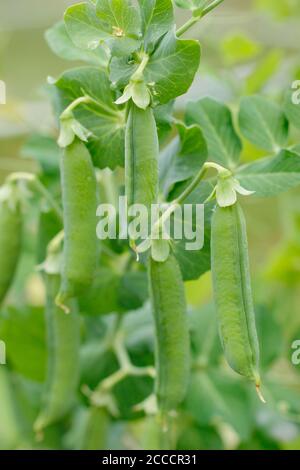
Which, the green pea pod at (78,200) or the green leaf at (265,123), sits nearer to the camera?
the green pea pod at (78,200)

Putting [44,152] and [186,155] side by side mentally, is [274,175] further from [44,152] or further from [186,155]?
[44,152]

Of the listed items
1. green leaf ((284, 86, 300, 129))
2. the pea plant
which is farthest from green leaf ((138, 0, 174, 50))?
green leaf ((284, 86, 300, 129))

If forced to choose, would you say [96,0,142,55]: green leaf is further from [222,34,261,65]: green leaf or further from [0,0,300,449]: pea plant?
[222,34,261,65]: green leaf

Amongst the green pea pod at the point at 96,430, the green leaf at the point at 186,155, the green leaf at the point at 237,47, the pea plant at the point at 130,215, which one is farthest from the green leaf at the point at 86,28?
the green leaf at the point at 237,47

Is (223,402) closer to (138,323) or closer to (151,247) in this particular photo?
(138,323)

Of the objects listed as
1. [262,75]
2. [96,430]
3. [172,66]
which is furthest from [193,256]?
[262,75]

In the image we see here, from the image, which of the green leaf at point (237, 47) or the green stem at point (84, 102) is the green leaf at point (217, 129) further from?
the green leaf at point (237, 47)
